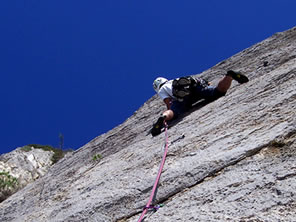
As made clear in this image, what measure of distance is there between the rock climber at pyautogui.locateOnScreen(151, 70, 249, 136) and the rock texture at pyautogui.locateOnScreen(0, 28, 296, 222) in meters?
0.33

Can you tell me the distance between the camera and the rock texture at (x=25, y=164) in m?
14.6

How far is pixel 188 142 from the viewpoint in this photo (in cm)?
651

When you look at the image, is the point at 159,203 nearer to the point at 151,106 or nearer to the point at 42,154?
the point at 151,106

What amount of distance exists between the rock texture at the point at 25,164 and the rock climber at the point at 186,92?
7.61m

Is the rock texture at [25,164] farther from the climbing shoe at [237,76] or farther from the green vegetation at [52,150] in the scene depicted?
the climbing shoe at [237,76]

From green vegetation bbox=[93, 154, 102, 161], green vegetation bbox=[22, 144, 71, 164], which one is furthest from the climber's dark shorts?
green vegetation bbox=[22, 144, 71, 164]

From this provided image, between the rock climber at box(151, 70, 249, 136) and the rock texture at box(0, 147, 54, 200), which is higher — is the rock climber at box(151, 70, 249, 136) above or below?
below

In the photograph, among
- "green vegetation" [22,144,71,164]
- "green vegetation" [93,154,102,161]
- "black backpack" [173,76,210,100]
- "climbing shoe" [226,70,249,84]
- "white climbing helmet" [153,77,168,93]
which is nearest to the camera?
"climbing shoe" [226,70,249,84]

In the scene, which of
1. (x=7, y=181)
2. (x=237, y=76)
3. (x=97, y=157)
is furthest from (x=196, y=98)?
(x=7, y=181)

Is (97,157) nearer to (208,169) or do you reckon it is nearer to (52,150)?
(208,169)

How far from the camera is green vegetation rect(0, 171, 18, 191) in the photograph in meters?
12.5

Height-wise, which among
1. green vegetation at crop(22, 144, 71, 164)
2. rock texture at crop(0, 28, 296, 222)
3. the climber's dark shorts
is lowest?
rock texture at crop(0, 28, 296, 222)

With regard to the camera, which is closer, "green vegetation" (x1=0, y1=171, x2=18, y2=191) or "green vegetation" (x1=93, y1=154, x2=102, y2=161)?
"green vegetation" (x1=93, y1=154, x2=102, y2=161)

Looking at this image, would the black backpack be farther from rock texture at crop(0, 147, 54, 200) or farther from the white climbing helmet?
rock texture at crop(0, 147, 54, 200)
